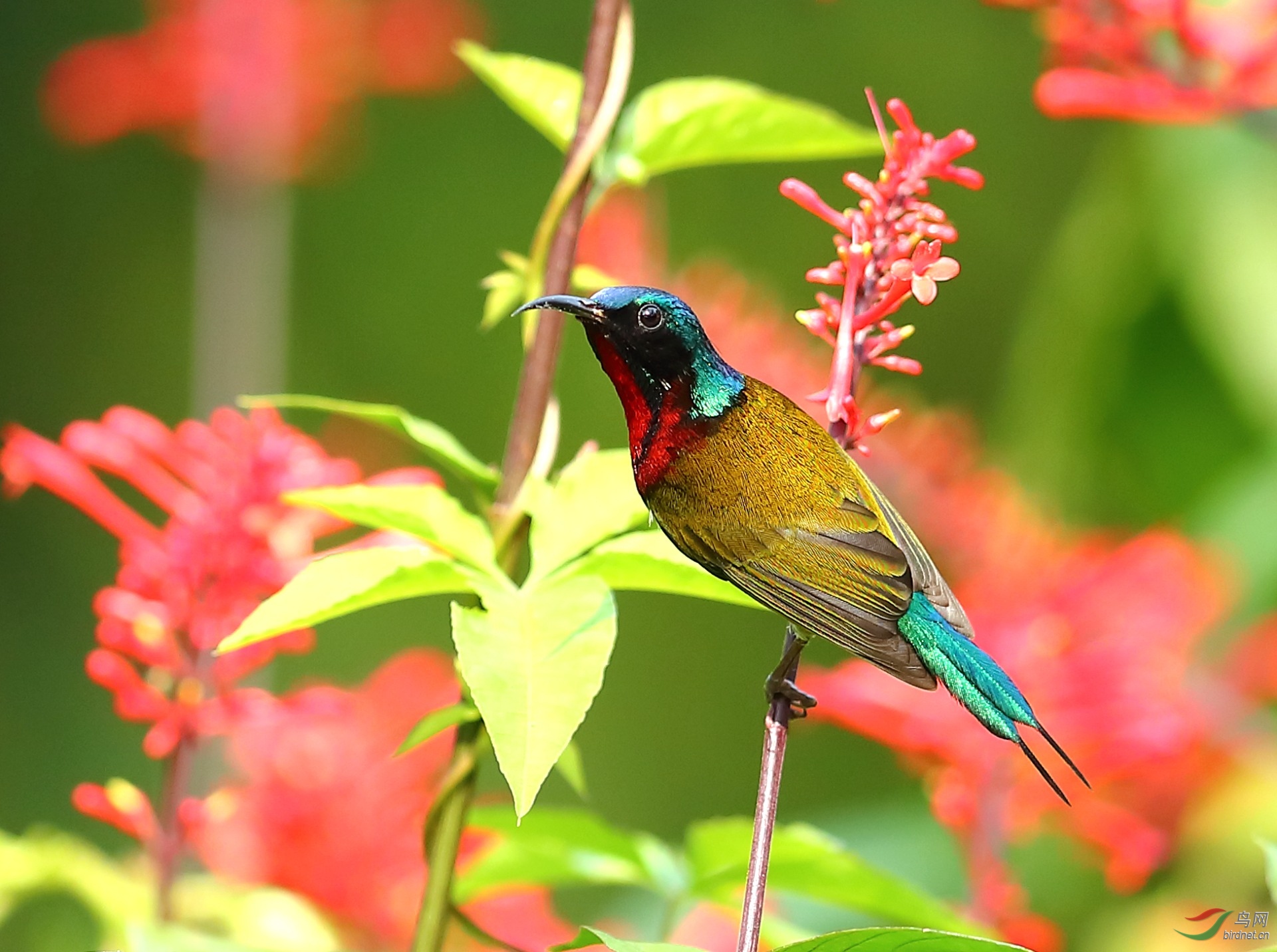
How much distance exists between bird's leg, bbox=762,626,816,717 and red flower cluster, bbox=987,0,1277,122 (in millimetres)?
264

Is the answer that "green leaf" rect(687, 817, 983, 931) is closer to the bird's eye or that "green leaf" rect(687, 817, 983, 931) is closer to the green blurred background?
the bird's eye

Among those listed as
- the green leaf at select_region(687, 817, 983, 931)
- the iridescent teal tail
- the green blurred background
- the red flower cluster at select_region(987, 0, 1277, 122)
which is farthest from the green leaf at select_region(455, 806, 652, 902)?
the green blurred background

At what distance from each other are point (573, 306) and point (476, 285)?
145cm

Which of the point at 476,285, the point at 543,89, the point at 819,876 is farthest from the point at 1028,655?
the point at 476,285

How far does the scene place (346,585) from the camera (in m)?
0.34

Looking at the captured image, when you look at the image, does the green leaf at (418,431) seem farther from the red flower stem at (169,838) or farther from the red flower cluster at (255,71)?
the red flower cluster at (255,71)

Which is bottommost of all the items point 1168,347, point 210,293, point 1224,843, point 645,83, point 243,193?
point 1224,843

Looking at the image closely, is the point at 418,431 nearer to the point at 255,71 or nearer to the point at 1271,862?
the point at 1271,862

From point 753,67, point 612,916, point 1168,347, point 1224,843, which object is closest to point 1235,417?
point 1168,347

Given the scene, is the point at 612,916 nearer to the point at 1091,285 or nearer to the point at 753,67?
the point at 1091,285

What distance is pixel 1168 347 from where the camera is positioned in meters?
1.33

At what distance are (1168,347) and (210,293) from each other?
834 millimetres

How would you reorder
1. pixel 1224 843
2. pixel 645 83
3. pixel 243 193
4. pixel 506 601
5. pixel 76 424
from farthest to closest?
pixel 645 83 → pixel 243 193 → pixel 1224 843 → pixel 76 424 → pixel 506 601

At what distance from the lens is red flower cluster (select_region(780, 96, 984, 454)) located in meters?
0.35
